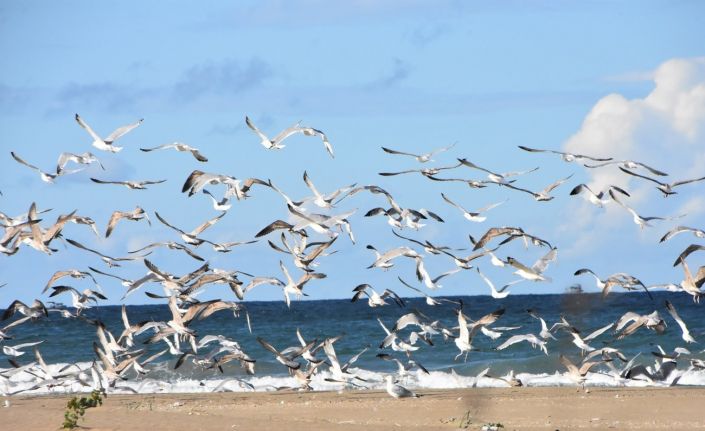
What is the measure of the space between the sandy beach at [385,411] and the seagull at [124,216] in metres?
2.73

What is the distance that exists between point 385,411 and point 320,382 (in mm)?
6156

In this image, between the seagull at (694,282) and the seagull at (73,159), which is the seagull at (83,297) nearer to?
the seagull at (73,159)

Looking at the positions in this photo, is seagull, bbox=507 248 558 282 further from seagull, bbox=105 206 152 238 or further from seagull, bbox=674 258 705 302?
seagull, bbox=105 206 152 238

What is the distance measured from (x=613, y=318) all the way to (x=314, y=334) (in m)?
13.3

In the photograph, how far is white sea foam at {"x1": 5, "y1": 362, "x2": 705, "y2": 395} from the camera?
23844 mm

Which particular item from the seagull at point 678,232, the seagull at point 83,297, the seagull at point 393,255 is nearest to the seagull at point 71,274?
the seagull at point 83,297

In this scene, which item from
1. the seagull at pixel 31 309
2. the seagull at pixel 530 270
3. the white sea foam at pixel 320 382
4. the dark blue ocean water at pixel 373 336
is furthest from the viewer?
the dark blue ocean water at pixel 373 336

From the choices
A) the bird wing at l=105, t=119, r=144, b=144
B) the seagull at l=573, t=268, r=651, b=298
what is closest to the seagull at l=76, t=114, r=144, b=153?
the bird wing at l=105, t=119, r=144, b=144

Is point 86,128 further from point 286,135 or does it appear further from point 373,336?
point 373,336

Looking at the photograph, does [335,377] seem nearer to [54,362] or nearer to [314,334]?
[54,362]

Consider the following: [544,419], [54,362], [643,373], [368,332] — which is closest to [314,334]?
[368,332]

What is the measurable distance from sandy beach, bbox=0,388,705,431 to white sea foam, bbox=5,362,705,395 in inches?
46.8

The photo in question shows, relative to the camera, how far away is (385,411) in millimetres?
19188

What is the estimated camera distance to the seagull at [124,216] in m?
20.1
